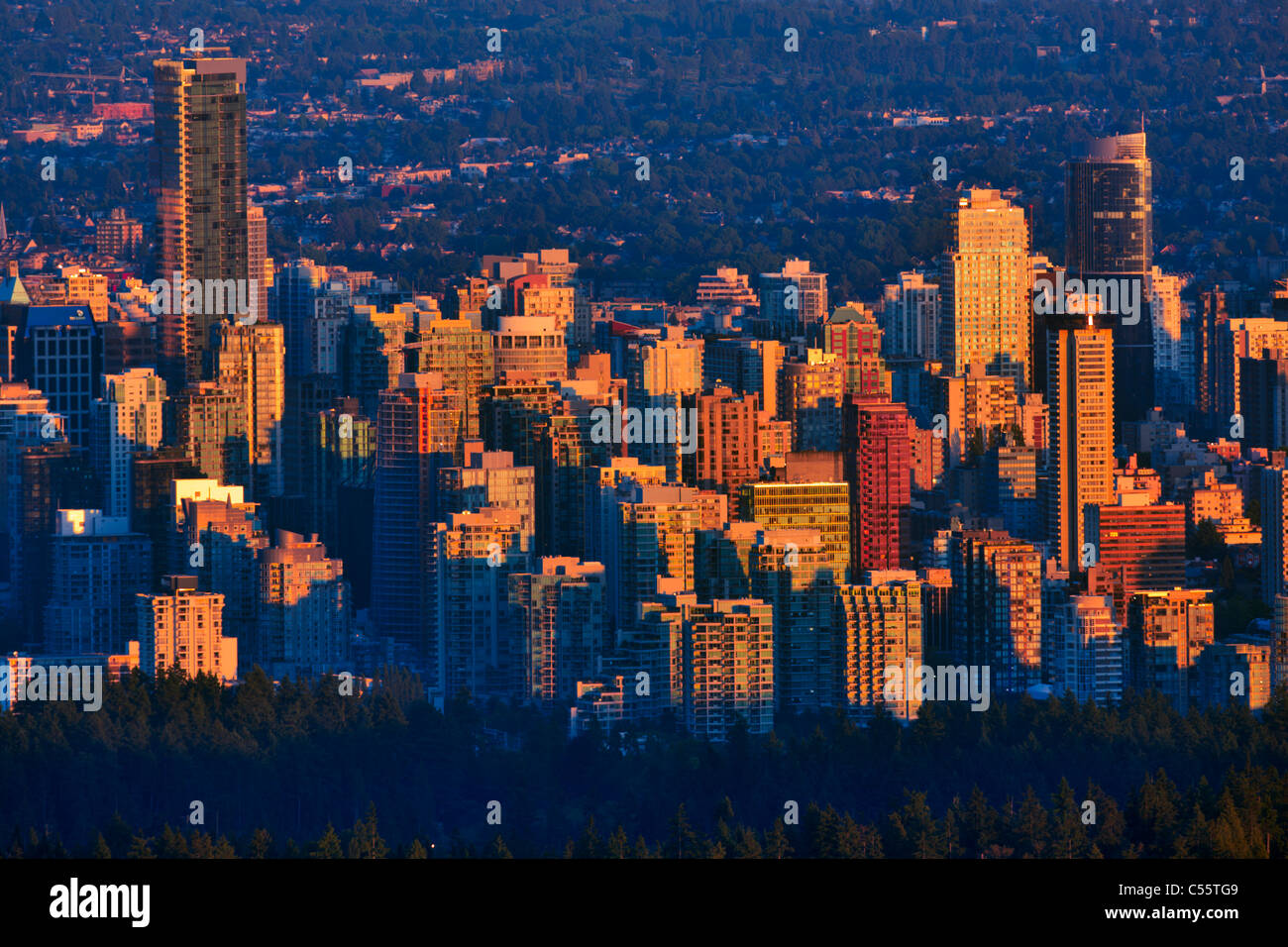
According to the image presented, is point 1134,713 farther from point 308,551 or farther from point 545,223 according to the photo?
point 545,223

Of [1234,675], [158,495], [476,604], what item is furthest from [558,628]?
[158,495]

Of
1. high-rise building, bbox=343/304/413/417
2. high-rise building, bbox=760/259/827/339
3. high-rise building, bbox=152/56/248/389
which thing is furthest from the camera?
high-rise building, bbox=760/259/827/339

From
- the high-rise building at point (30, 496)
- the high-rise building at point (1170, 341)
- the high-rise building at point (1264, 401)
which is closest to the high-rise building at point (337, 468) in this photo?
the high-rise building at point (30, 496)

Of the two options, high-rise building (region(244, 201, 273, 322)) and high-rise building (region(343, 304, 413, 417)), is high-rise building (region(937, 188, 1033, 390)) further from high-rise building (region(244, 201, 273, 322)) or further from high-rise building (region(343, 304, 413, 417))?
high-rise building (region(244, 201, 273, 322))

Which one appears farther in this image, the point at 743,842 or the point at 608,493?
the point at 608,493

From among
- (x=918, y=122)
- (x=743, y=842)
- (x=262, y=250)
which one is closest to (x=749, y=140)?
(x=918, y=122)

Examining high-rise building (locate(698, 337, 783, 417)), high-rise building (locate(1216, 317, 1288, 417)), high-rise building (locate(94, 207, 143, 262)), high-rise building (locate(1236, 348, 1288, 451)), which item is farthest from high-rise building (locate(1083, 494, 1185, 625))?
high-rise building (locate(94, 207, 143, 262))
